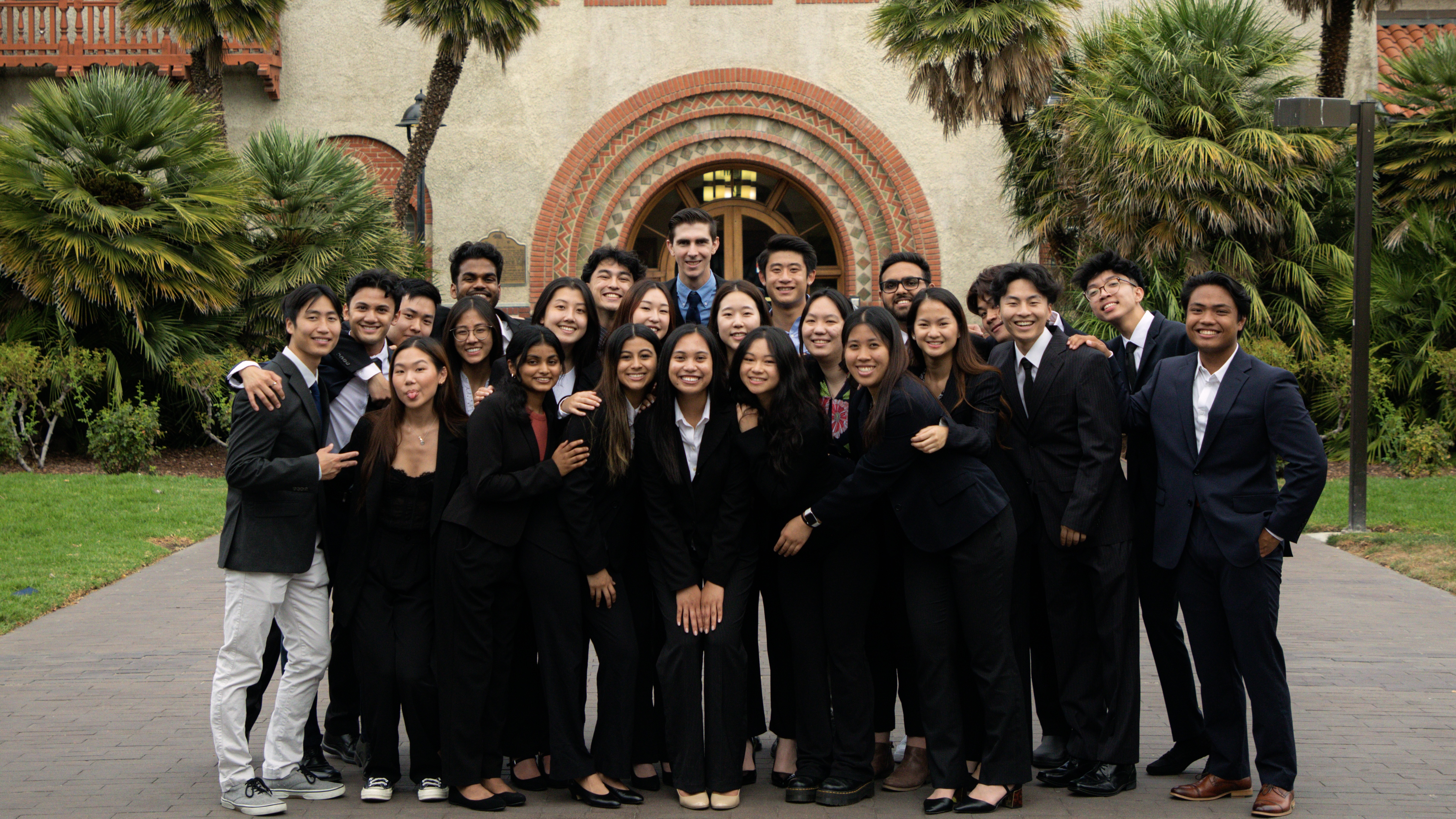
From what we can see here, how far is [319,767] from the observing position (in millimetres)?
5098

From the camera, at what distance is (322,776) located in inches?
199

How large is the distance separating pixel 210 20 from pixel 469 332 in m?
12.5

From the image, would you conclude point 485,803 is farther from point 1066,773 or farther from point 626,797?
point 1066,773

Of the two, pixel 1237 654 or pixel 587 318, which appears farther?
pixel 587 318

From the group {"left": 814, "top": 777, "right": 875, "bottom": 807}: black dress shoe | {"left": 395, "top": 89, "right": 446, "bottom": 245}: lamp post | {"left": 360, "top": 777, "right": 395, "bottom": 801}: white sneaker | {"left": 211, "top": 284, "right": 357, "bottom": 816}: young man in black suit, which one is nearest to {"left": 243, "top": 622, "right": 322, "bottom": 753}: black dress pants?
{"left": 211, "top": 284, "right": 357, "bottom": 816}: young man in black suit

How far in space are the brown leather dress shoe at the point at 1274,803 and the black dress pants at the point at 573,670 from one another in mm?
2538

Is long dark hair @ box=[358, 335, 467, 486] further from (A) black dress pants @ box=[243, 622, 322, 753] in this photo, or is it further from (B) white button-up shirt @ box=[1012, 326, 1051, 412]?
(B) white button-up shirt @ box=[1012, 326, 1051, 412]

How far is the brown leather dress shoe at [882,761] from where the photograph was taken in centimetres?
521

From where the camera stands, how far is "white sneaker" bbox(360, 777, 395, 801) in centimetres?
485

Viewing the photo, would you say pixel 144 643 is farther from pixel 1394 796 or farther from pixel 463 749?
pixel 1394 796

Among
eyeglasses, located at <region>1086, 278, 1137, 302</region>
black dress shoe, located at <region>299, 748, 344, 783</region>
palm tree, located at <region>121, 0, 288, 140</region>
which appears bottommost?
black dress shoe, located at <region>299, 748, 344, 783</region>

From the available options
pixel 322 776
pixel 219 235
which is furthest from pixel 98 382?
pixel 322 776

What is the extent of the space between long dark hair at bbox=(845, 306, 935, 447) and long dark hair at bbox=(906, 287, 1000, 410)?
231 mm

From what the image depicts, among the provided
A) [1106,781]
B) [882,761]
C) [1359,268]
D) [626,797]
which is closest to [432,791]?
[626,797]
